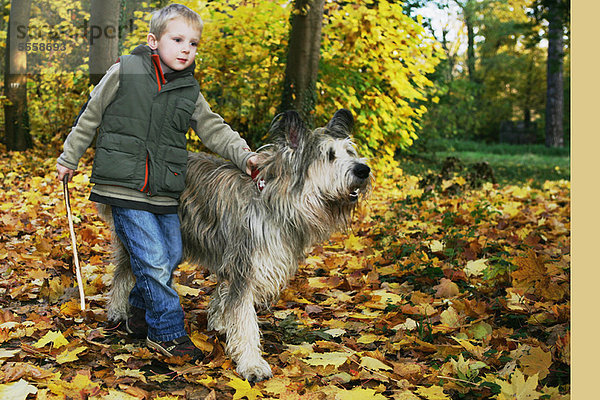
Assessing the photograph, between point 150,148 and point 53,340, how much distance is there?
133cm

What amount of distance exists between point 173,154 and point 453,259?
2.94 m

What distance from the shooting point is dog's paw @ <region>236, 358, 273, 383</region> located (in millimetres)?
3191

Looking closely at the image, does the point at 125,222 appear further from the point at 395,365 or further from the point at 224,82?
the point at 224,82

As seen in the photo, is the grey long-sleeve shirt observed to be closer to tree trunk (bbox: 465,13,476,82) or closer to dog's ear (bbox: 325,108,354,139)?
dog's ear (bbox: 325,108,354,139)

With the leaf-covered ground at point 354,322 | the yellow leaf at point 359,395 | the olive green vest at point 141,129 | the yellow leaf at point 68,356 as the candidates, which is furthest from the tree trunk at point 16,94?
the yellow leaf at point 359,395

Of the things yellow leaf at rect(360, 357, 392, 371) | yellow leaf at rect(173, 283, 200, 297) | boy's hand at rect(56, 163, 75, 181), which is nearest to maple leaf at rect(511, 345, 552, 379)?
yellow leaf at rect(360, 357, 392, 371)

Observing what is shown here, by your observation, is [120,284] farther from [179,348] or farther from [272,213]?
[272,213]

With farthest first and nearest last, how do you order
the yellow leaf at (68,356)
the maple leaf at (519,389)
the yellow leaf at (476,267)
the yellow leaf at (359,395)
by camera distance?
the yellow leaf at (476,267) → the yellow leaf at (68,356) → the yellow leaf at (359,395) → the maple leaf at (519,389)

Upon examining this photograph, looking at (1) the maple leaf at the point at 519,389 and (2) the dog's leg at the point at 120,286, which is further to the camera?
(2) the dog's leg at the point at 120,286

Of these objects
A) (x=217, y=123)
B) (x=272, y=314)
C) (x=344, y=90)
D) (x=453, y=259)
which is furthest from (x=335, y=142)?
(x=344, y=90)

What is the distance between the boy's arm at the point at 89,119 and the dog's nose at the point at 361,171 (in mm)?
1581

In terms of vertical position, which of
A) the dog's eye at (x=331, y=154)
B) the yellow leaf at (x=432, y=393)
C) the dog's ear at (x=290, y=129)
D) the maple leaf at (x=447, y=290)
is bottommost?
the yellow leaf at (x=432, y=393)

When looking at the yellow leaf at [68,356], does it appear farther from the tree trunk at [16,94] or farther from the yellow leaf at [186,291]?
the tree trunk at [16,94]

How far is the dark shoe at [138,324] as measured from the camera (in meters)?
3.83
